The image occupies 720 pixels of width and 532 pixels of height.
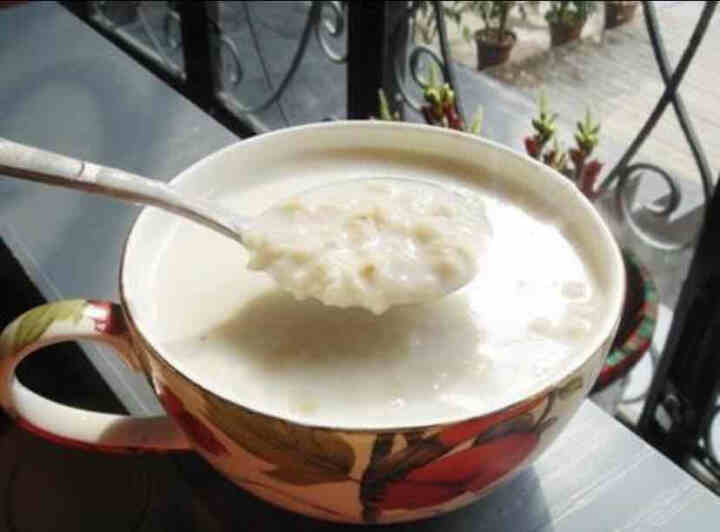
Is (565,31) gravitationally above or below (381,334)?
below

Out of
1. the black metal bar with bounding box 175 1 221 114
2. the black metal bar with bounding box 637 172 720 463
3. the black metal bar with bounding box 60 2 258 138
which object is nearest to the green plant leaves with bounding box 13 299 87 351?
the black metal bar with bounding box 637 172 720 463

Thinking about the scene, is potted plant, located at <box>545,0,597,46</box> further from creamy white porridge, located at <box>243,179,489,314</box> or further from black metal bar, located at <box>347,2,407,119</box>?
creamy white porridge, located at <box>243,179,489,314</box>

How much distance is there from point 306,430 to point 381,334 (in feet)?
0.30

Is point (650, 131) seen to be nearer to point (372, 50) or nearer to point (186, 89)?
point (372, 50)

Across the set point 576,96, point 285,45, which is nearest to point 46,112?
point 576,96

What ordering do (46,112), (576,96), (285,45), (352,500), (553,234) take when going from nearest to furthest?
1. (352,500)
2. (553,234)
3. (46,112)
4. (576,96)
5. (285,45)

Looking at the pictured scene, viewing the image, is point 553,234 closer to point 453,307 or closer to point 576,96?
point 453,307

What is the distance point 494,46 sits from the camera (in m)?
1.38

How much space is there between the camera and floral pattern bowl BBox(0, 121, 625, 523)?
1.17ft

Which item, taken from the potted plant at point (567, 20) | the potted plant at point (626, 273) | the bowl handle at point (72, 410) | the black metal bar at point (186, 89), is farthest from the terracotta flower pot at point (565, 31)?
the bowl handle at point (72, 410)

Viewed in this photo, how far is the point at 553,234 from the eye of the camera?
493 millimetres

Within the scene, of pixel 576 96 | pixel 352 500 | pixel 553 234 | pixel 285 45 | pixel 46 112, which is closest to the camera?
pixel 352 500

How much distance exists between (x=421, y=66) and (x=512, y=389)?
0.93 meters

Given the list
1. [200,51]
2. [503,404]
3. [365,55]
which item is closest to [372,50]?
[365,55]
